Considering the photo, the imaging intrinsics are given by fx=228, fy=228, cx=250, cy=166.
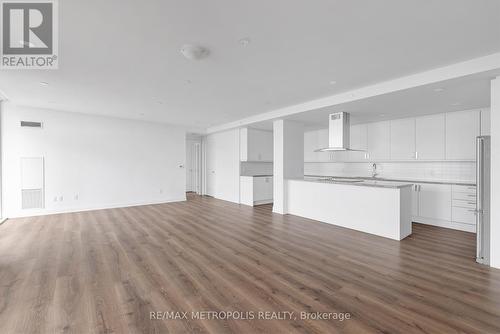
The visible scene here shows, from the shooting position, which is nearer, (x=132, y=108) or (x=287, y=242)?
(x=287, y=242)

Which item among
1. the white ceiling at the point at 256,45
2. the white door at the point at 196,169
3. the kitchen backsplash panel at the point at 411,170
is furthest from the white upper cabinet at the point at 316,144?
the white door at the point at 196,169

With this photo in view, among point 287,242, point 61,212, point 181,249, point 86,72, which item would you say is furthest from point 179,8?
point 61,212

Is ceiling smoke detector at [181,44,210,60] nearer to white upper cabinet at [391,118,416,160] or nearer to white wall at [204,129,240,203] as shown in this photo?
white wall at [204,129,240,203]

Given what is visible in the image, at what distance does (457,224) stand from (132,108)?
7.71m

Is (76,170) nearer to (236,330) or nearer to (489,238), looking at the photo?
(236,330)

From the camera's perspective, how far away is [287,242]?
12.4 feet

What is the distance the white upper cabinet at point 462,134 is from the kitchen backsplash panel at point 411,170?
285 mm

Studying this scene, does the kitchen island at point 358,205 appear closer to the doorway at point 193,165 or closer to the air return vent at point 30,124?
the doorway at point 193,165

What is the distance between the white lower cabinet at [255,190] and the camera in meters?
7.23

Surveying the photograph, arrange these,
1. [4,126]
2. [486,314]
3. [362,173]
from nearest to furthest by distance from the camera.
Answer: [486,314]
[4,126]
[362,173]

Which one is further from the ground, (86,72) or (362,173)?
(86,72)

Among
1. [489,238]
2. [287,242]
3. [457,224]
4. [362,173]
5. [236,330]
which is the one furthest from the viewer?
[362,173]

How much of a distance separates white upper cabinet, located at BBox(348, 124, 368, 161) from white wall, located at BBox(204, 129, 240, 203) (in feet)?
11.8

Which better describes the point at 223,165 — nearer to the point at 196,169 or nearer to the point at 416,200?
the point at 196,169
